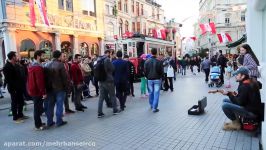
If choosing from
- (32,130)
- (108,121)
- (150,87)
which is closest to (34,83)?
(32,130)

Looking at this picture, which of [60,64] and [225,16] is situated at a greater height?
[225,16]

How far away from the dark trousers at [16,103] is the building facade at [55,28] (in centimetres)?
1396

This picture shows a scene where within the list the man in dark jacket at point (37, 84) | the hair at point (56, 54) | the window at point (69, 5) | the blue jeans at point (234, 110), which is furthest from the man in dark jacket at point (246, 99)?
the window at point (69, 5)

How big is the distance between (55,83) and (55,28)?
62.7 feet

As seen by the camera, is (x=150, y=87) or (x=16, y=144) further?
(x=150, y=87)

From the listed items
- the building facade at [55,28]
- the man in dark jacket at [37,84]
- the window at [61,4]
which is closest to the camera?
the man in dark jacket at [37,84]

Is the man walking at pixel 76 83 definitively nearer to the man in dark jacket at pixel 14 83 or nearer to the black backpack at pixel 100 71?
the black backpack at pixel 100 71

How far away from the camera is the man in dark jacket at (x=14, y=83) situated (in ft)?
24.8

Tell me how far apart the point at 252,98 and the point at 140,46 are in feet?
54.5

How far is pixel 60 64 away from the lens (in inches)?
269

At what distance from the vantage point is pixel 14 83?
25.2ft

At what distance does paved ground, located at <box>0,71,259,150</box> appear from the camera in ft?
17.2

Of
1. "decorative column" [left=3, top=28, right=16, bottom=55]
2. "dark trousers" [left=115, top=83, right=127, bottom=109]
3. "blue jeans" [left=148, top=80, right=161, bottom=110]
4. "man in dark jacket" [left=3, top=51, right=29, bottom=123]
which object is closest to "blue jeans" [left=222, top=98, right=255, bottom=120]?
"blue jeans" [left=148, top=80, right=161, bottom=110]

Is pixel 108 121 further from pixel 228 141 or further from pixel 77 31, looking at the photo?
pixel 77 31
